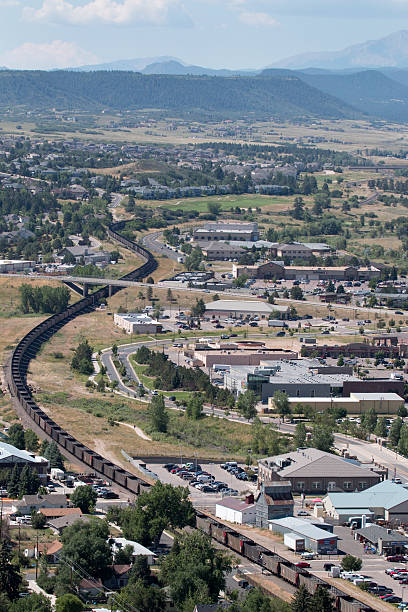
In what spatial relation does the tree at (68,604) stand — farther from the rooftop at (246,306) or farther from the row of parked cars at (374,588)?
the rooftop at (246,306)

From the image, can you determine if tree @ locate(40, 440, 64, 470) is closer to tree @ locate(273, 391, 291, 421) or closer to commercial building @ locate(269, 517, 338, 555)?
commercial building @ locate(269, 517, 338, 555)

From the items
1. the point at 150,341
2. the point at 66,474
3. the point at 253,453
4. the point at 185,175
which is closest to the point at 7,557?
the point at 66,474

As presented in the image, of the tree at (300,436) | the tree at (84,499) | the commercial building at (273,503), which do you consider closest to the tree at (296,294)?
the tree at (300,436)

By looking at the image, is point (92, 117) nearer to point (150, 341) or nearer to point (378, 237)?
point (378, 237)

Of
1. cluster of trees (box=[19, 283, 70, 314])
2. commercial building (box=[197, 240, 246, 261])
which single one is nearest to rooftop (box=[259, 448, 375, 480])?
cluster of trees (box=[19, 283, 70, 314])

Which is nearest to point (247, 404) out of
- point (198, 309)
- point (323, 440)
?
point (323, 440)

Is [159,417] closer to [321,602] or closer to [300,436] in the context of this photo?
[300,436]
